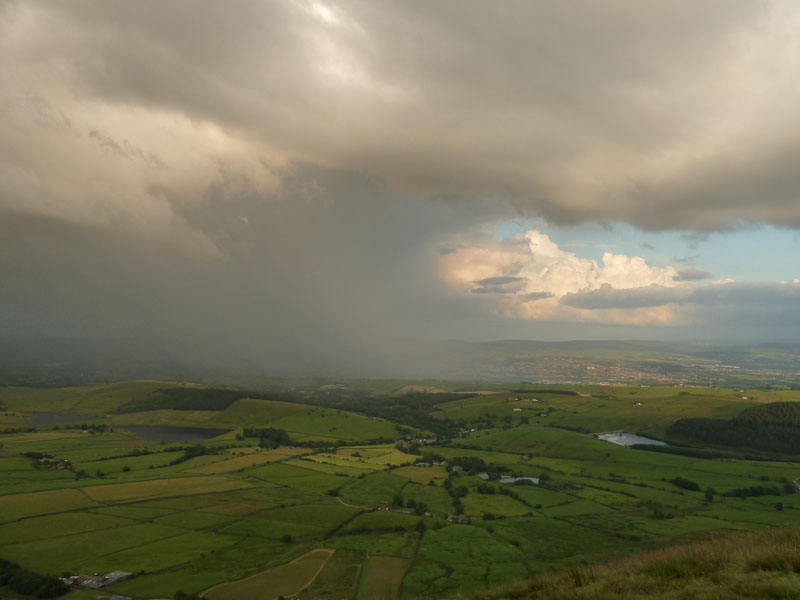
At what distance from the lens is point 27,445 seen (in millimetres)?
150125

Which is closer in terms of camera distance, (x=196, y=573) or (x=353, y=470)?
(x=196, y=573)

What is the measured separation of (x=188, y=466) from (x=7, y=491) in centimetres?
4295

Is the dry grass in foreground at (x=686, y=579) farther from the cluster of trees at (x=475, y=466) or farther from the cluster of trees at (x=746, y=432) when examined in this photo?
the cluster of trees at (x=746, y=432)

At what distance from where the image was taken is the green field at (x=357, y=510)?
2451 inches

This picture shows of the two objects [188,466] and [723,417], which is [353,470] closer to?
[188,466]

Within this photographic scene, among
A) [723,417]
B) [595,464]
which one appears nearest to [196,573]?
[595,464]

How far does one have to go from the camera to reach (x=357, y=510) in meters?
92.1

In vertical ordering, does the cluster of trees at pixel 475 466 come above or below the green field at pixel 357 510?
below

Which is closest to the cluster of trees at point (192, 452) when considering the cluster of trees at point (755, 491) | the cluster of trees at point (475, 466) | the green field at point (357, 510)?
the green field at point (357, 510)

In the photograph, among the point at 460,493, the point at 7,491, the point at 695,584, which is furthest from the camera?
the point at 460,493

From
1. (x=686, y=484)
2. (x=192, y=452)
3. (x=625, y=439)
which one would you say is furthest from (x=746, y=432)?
(x=192, y=452)

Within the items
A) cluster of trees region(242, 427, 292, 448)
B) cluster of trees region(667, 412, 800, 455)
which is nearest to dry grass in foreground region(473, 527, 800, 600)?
cluster of trees region(242, 427, 292, 448)

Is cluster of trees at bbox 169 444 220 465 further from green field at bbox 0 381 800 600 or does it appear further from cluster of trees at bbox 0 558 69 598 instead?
cluster of trees at bbox 0 558 69 598

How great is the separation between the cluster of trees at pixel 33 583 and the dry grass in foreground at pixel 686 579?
62.1 meters
